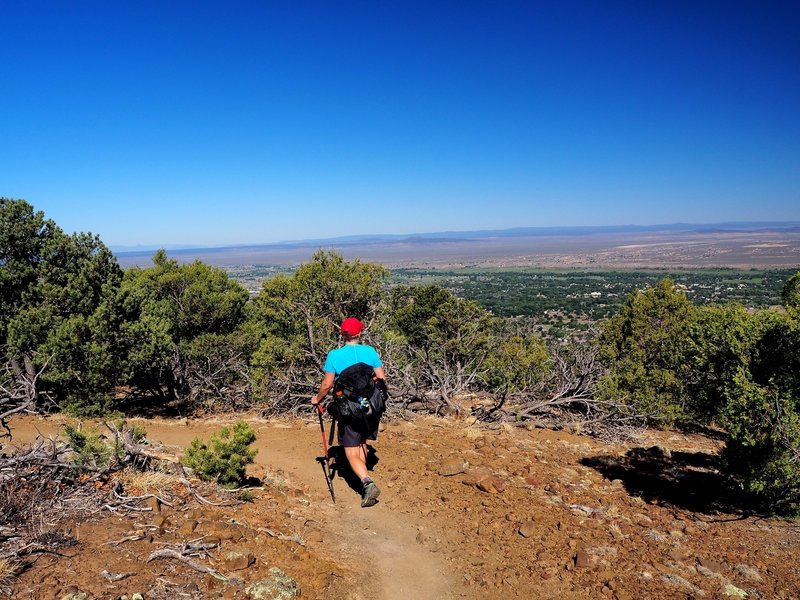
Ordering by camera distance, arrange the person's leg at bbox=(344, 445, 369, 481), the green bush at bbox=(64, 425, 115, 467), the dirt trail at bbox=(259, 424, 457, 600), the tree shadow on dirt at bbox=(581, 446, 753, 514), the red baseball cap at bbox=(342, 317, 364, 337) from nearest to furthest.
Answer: the dirt trail at bbox=(259, 424, 457, 600) < the green bush at bbox=(64, 425, 115, 467) < the red baseball cap at bbox=(342, 317, 364, 337) < the person's leg at bbox=(344, 445, 369, 481) < the tree shadow on dirt at bbox=(581, 446, 753, 514)

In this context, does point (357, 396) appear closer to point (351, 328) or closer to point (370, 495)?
point (351, 328)

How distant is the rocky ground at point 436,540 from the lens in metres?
3.46

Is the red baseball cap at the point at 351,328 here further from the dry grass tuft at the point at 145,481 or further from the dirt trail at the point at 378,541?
the dry grass tuft at the point at 145,481

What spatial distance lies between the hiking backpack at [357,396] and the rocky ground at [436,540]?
3.39 ft

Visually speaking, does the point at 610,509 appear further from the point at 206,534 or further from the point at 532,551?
the point at 206,534

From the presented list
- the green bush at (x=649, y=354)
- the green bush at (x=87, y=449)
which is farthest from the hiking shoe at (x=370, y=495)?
the green bush at (x=649, y=354)

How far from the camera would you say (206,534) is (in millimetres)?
3920

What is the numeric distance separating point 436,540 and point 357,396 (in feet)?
5.34

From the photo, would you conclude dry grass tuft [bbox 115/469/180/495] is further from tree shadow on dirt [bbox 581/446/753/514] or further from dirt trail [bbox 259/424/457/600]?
tree shadow on dirt [bbox 581/446/753/514]

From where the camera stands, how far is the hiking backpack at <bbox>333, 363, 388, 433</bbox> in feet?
17.2

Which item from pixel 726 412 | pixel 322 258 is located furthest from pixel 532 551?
pixel 322 258

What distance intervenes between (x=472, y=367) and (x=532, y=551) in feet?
27.8

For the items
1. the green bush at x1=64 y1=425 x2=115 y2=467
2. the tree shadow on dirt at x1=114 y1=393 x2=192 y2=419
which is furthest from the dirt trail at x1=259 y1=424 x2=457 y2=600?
the tree shadow on dirt at x1=114 y1=393 x2=192 y2=419

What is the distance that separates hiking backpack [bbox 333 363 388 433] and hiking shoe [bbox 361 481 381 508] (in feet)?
2.22
